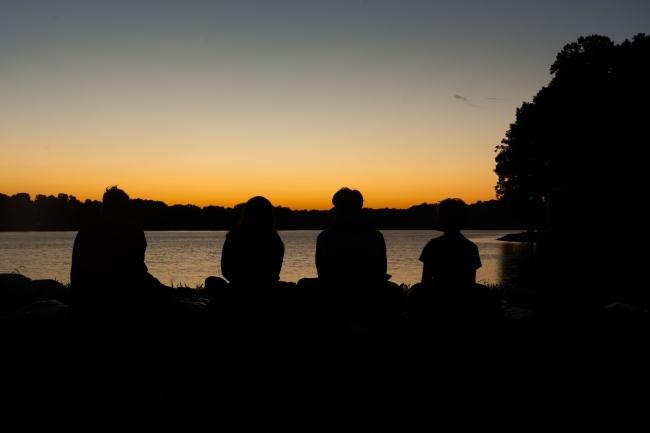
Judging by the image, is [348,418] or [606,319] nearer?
[348,418]

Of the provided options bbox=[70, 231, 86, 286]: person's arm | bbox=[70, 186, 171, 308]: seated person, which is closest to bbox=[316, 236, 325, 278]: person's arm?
bbox=[70, 186, 171, 308]: seated person

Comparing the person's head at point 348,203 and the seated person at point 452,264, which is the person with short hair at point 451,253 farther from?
the person's head at point 348,203

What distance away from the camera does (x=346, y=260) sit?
6.60 meters

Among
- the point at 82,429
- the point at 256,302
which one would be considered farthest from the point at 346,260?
the point at 82,429

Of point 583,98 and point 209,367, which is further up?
point 583,98

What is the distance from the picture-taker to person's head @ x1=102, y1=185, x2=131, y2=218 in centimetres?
689

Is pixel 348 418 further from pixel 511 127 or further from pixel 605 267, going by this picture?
pixel 511 127

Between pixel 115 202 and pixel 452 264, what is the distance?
13.3 feet

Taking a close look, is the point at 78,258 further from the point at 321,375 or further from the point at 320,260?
the point at 321,375

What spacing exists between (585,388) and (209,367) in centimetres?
293

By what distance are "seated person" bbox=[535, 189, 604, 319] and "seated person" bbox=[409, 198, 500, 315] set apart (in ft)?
2.69

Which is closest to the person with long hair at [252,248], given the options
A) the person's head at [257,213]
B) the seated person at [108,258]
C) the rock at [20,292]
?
the person's head at [257,213]

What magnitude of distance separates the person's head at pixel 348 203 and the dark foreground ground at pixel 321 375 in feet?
4.40

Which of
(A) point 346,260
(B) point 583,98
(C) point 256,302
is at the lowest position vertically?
(C) point 256,302
